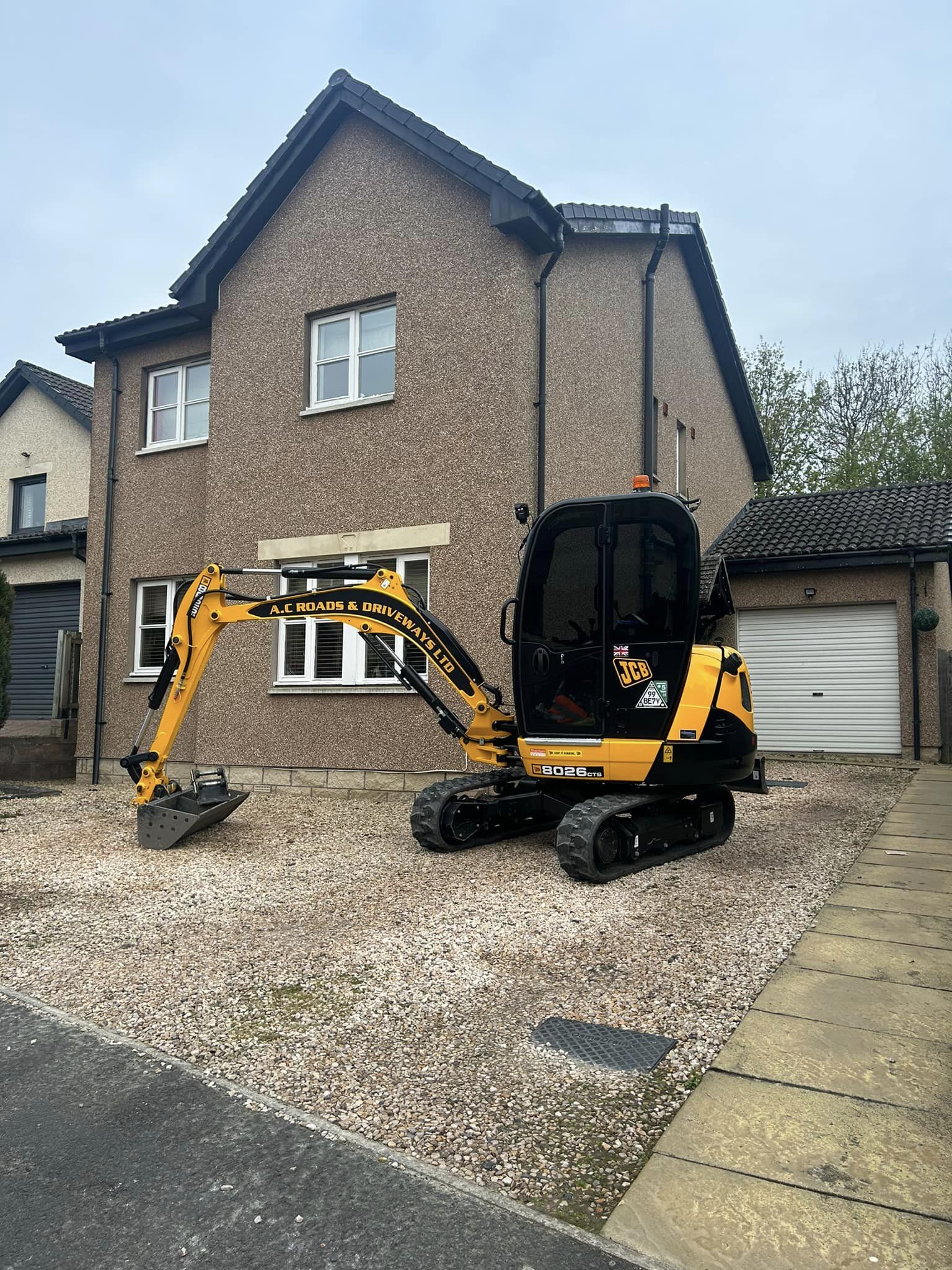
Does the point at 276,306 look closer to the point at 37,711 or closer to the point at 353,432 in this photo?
the point at 353,432

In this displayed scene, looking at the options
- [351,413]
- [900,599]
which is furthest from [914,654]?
[351,413]

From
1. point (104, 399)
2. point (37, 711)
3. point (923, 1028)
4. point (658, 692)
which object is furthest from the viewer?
point (37, 711)

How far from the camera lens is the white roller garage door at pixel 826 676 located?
1551 cm

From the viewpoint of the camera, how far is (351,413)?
1176 centimetres

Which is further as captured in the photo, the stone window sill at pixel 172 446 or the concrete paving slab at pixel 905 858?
the stone window sill at pixel 172 446

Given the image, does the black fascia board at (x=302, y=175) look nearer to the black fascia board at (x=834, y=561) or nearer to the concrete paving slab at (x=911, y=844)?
the black fascia board at (x=834, y=561)

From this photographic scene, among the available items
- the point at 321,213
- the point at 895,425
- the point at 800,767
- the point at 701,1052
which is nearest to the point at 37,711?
the point at 321,213

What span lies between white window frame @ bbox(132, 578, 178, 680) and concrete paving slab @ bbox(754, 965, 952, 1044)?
1063cm

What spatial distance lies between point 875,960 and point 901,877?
2058 mm

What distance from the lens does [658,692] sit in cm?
690

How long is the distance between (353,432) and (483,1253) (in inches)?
404

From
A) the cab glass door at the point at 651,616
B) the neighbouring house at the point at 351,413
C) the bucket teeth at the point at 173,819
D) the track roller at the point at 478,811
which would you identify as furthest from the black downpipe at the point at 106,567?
the cab glass door at the point at 651,616

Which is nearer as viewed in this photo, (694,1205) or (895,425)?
(694,1205)

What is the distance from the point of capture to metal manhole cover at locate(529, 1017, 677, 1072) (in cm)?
363
